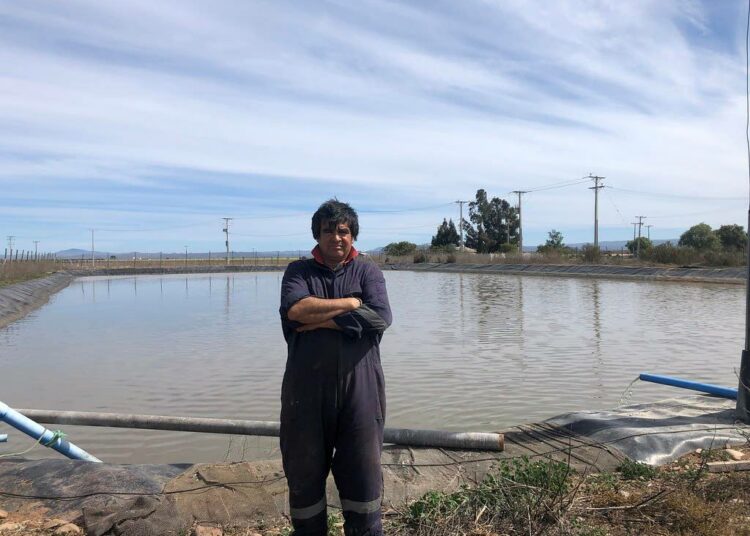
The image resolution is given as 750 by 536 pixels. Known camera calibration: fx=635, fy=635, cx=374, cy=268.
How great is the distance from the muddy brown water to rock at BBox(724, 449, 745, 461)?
2.50 meters

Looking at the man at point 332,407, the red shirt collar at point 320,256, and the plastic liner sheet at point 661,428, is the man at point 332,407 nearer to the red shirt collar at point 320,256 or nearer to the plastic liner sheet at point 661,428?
the red shirt collar at point 320,256

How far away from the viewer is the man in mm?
2613

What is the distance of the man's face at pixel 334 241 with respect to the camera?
2795 millimetres

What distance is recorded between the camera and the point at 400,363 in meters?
9.91

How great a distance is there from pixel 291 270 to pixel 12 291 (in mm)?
23531

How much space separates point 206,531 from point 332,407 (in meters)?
1.11

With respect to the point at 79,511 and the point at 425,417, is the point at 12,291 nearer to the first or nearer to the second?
the point at 425,417

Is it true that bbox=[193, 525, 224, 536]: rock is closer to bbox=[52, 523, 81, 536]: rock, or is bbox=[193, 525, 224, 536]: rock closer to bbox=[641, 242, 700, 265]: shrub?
bbox=[52, 523, 81, 536]: rock

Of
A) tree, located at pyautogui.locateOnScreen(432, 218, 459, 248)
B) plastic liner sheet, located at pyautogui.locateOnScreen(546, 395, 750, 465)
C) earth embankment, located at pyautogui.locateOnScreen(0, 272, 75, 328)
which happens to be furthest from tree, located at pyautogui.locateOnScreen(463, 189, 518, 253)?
plastic liner sheet, located at pyautogui.locateOnScreen(546, 395, 750, 465)

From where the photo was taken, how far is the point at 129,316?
18.3m

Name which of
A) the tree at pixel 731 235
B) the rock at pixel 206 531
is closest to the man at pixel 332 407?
the rock at pixel 206 531

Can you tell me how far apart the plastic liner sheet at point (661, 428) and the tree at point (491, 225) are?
60622mm

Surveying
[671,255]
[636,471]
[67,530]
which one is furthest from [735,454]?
[671,255]

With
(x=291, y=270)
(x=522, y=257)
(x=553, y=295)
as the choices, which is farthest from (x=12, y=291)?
(x=522, y=257)
